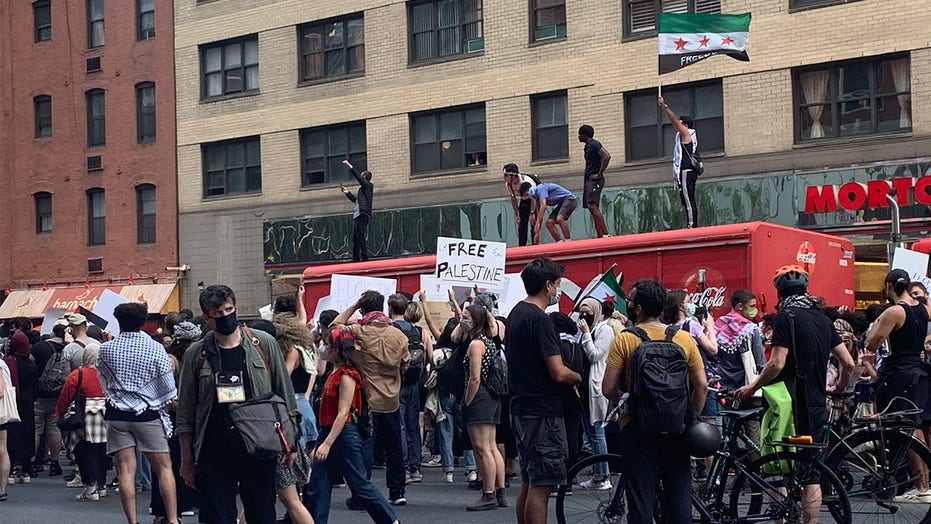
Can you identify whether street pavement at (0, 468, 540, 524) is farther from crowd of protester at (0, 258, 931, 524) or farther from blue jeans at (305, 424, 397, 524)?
blue jeans at (305, 424, 397, 524)

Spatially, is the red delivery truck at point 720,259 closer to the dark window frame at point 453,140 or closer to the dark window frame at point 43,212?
the dark window frame at point 453,140

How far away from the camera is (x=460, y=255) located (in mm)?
15867

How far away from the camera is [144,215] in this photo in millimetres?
36719

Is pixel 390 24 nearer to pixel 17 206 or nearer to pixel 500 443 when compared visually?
pixel 17 206

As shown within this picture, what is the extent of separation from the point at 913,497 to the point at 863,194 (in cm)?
1513

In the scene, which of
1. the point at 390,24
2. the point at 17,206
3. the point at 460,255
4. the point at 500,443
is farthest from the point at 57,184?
the point at 500,443

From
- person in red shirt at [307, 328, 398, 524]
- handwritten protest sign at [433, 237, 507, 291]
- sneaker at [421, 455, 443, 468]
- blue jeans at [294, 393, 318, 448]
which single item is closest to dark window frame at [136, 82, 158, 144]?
sneaker at [421, 455, 443, 468]

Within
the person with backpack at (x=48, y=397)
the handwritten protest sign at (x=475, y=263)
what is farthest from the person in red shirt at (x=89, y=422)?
the handwritten protest sign at (x=475, y=263)

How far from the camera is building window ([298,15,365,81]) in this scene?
32000 mm

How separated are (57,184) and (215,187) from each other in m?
6.43

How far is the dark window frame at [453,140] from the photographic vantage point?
2973 centimetres

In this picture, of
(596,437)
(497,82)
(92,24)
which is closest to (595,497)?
(596,437)

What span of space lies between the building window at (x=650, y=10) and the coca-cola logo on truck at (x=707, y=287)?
11.7 meters

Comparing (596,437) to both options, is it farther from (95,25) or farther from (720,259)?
(95,25)
